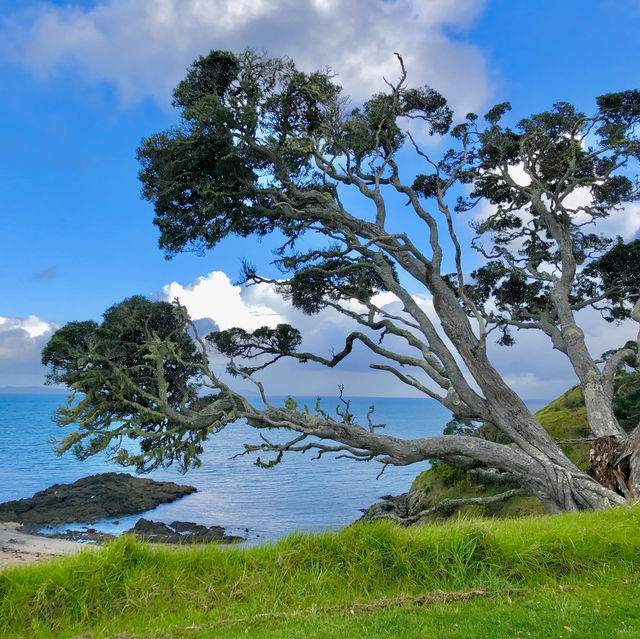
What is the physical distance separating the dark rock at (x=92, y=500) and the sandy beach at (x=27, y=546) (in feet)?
8.41

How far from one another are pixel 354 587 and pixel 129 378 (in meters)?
10.3

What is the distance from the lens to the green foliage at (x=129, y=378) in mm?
13695

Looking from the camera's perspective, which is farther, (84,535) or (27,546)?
(84,535)

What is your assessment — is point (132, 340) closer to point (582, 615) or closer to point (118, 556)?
point (118, 556)

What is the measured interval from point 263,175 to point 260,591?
1218cm

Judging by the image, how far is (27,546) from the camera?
707 inches

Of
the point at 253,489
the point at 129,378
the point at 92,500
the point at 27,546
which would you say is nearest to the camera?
the point at 129,378

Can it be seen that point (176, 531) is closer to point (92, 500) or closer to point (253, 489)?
point (92, 500)

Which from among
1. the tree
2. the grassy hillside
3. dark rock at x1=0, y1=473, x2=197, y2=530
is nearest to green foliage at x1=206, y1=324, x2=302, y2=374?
the tree

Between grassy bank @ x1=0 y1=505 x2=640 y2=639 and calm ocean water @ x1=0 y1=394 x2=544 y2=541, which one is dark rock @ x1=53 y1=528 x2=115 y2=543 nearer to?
calm ocean water @ x1=0 y1=394 x2=544 y2=541

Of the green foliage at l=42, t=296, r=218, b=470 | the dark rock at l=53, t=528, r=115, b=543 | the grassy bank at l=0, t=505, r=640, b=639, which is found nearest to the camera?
the grassy bank at l=0, t=505, r=640, b=639

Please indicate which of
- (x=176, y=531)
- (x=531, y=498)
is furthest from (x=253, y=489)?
(x=531, y=498)

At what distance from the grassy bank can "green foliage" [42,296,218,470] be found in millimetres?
6850

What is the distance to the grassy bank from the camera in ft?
17.5
